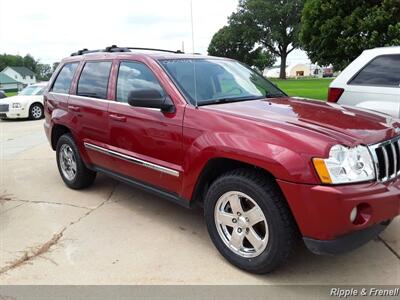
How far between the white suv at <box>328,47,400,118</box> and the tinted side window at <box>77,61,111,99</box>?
303cm

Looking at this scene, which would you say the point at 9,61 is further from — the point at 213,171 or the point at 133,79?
the point at 213,171

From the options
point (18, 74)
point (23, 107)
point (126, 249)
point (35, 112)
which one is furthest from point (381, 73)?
point (18, 74)

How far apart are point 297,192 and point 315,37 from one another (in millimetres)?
11968

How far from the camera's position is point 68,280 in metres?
3.55

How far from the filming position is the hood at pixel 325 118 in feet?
10.7

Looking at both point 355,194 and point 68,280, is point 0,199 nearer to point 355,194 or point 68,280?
point 68,280

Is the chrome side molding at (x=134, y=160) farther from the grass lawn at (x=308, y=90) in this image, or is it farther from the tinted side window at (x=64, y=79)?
the grass lawn at (x=308, y=90)

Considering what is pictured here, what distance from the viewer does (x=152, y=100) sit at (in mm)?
4027

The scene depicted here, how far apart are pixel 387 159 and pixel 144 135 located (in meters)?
2.22

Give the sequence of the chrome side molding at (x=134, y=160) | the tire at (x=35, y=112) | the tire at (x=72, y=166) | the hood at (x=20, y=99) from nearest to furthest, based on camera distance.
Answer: the chrome side molding at (x=134, y=160)
the tire at (x=72, y=166)
the hood at (x=20, y=99)
the tire at (x=35, y=112)

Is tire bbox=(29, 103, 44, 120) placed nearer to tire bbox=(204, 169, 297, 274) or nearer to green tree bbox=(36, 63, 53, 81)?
tire bbox=(204, 169, 297, 274)

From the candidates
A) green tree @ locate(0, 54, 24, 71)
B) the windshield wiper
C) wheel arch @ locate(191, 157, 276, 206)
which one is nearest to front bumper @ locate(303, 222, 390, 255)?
wheel arch @ locate(191, 157, 276, 206)

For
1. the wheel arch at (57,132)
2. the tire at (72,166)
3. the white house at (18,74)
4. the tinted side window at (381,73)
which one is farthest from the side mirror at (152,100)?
the white house at (18,74)

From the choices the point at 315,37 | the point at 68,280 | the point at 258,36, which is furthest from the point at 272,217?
the point at 258,36
